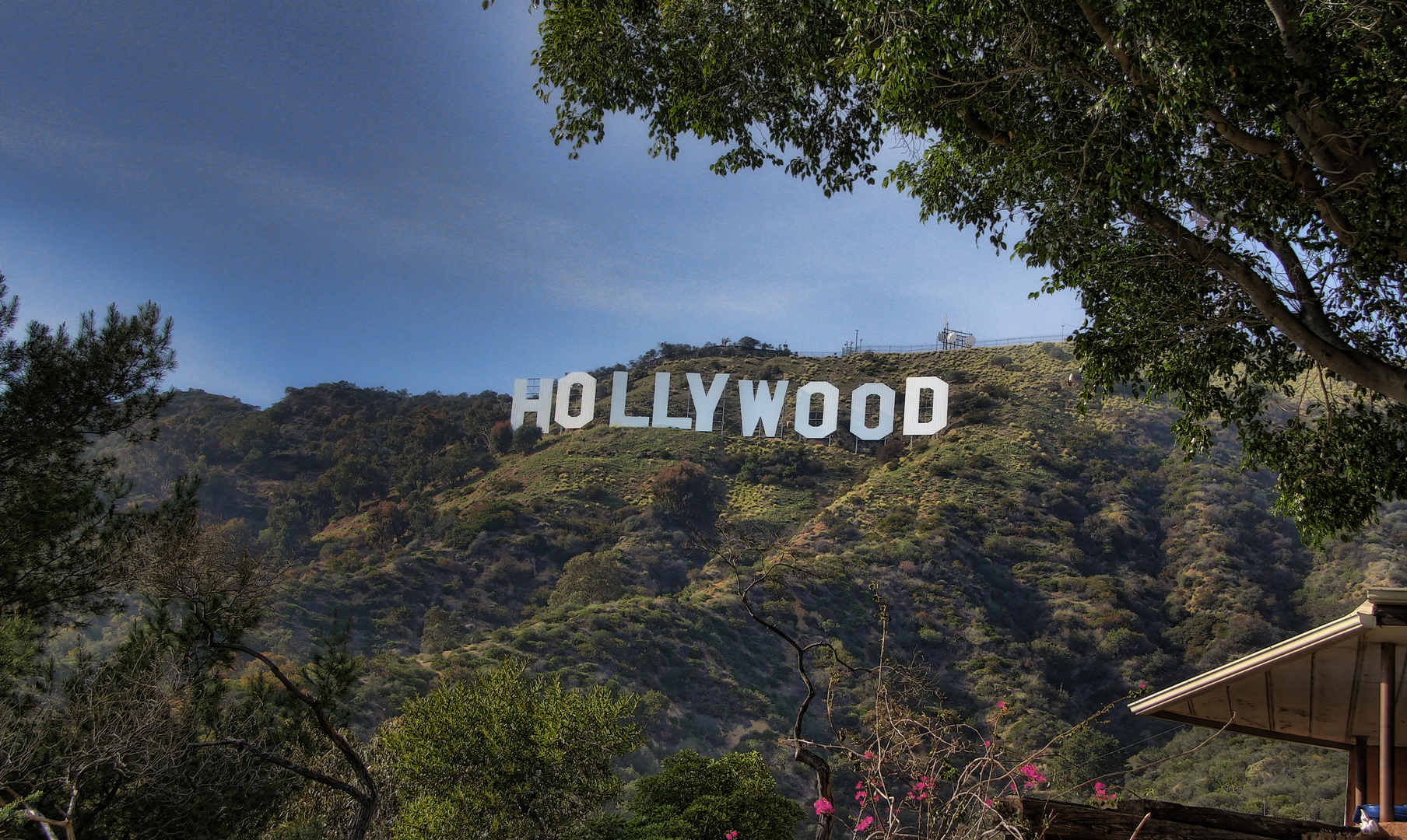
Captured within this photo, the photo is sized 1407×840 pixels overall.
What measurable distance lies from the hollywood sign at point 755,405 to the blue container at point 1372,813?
35685mm

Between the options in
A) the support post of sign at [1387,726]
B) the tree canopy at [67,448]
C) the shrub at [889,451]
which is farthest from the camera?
the shrub at [889,451]

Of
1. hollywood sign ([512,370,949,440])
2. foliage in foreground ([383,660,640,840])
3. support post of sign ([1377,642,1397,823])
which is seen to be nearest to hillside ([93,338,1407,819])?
hollywood sign ([512,370,949,440])

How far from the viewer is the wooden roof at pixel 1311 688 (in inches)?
194

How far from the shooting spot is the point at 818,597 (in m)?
35.7

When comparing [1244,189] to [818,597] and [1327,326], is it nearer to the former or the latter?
[1327,326]

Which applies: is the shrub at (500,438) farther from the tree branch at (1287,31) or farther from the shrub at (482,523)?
the tree branch at (1287,31)

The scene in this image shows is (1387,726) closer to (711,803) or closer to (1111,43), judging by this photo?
(1111,43)

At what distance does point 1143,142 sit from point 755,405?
37972mm

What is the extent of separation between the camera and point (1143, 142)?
7035 mm

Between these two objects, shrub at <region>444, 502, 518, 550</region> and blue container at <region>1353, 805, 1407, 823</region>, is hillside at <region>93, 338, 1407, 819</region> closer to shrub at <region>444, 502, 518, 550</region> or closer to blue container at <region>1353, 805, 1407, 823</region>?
shrub at <region>444, 502, 518, 550</region>

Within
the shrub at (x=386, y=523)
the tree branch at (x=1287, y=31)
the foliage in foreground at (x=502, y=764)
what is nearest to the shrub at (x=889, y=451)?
the shrub at (x=386, y=523)

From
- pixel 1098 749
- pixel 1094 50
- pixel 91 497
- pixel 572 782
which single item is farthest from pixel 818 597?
pixel 1094 50

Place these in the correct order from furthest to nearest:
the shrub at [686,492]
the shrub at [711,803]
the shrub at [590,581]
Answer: the shrub at [686,492] → the shrub at [590,581] → the shrub at [711,803]

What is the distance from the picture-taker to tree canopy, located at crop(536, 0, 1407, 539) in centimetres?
612
